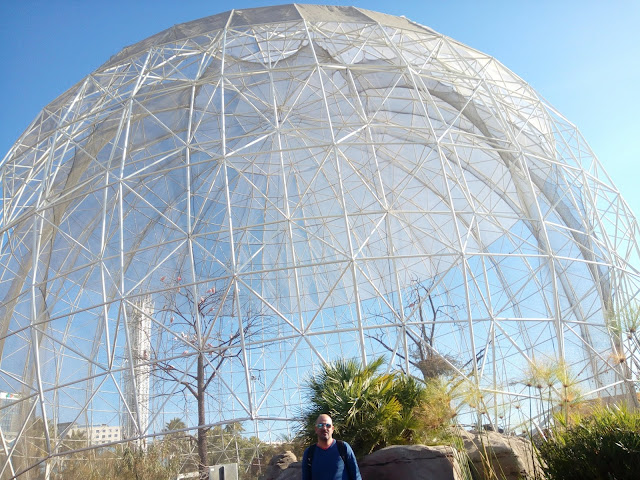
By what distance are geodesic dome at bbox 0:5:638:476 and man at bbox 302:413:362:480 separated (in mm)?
8114

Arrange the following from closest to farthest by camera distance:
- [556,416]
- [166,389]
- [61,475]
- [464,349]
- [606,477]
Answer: [606,477] < [556,416] < [61,475] < [166,389] < [464,349]

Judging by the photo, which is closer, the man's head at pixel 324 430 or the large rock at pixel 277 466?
the man's head at pixel 324 430

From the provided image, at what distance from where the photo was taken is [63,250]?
2319 centimetres

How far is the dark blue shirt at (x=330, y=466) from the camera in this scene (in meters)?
6.34

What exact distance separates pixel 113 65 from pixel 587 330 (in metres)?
20.7

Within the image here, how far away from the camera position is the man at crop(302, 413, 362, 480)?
6.35 metres

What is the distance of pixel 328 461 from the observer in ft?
21.0

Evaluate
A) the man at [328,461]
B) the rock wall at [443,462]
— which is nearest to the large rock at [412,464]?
the rock wall at [443,462]

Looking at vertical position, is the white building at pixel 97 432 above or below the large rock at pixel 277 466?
above

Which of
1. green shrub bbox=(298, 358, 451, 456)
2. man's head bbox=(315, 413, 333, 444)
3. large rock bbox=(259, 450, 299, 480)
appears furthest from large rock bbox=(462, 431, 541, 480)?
man's head bbox=(315, 413, 333, 444)

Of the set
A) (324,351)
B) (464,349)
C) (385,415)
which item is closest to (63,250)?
(324,351)

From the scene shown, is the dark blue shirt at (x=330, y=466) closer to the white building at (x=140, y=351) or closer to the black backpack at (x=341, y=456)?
the black backpack at (x=341, y=456)

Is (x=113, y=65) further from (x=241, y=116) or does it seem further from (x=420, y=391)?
(x=420, y=391)

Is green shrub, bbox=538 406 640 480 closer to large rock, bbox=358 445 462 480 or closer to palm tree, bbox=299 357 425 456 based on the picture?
large rock, bbox=358 445 462 480
